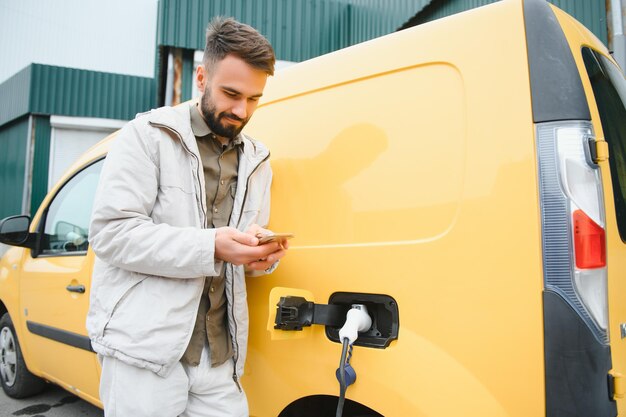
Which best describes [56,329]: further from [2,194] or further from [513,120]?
[2,194]

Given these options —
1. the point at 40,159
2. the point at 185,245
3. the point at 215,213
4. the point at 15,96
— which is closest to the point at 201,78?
the point at 215,213

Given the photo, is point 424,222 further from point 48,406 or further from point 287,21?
point 287,21

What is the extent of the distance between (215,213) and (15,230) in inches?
75.1

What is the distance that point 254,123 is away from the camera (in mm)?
2002

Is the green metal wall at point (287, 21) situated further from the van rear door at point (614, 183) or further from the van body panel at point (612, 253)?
the van body panel at point (612, 253)

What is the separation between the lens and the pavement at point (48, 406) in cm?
312

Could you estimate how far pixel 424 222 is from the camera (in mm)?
1342

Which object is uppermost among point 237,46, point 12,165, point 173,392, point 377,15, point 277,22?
point 277,22

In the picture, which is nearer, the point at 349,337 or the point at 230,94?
the point at 349,337

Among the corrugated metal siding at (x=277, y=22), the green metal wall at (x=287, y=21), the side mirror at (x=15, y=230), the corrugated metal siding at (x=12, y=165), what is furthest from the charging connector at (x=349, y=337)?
the corrugated metal siding at (x=12, y=165)

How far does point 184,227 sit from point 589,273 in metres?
1.13

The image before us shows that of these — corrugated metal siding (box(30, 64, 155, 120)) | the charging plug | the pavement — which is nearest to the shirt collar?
the charging plug

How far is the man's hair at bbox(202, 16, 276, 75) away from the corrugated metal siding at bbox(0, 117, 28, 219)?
33.0 feet

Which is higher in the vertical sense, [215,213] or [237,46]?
[237,46]
